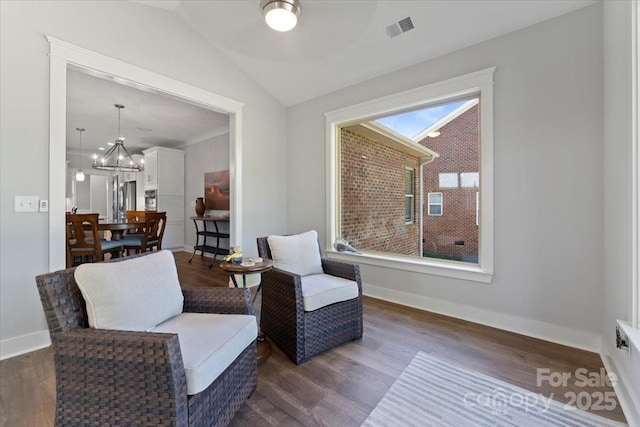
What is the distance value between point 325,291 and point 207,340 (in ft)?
3.19

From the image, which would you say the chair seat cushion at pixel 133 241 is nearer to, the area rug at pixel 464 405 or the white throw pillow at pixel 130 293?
the white throw pillow at pixel 130 293

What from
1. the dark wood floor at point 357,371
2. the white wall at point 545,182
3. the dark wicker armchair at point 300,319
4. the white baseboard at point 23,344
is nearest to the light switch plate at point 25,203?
the white baseboard at point 23,344

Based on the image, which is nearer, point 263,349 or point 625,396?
point 625,396

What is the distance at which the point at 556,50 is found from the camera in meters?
2.18

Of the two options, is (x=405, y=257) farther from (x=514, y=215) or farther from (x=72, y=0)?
(x=72, y=0)

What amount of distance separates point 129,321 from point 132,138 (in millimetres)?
6357

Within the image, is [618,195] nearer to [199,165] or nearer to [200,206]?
[200,206]

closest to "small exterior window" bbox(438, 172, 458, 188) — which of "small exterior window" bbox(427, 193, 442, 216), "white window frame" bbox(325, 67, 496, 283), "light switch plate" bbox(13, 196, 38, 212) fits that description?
"small exterior window" bbox(427, 193, 442, 216)

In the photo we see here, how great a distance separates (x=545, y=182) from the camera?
2240mm

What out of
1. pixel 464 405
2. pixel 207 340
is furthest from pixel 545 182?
pixel 207 340

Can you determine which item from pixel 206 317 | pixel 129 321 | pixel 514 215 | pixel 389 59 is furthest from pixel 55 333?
pixel 389 59

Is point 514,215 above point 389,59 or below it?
below

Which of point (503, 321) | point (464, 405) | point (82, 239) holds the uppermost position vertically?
point (82, 239)

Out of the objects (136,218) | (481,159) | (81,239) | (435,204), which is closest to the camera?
(481,159)
